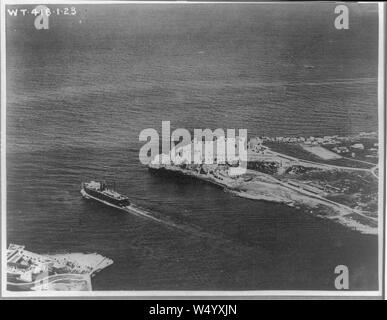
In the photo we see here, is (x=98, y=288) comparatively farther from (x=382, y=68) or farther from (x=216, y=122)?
(x=382, y=68)

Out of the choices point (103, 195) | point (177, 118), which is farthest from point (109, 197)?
point (177, 118)

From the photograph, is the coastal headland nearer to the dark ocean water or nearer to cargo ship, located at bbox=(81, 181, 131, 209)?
the dark ocean water

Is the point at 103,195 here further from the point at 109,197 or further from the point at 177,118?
the point at 177,118

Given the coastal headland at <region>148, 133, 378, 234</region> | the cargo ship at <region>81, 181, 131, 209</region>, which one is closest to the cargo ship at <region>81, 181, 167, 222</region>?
the cargo ship at <region>81, 181, 131, 209</region>

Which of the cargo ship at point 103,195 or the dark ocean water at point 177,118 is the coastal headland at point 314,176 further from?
the cargo ship at point 103,195

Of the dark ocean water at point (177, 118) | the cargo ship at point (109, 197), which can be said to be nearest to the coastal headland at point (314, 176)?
the dark ocean water at point (177, 118)

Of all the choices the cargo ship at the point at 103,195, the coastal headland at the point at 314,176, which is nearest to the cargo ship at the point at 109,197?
the cargo ship at the point at 103,195

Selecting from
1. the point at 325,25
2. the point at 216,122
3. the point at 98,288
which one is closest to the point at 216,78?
the point at 216,122
